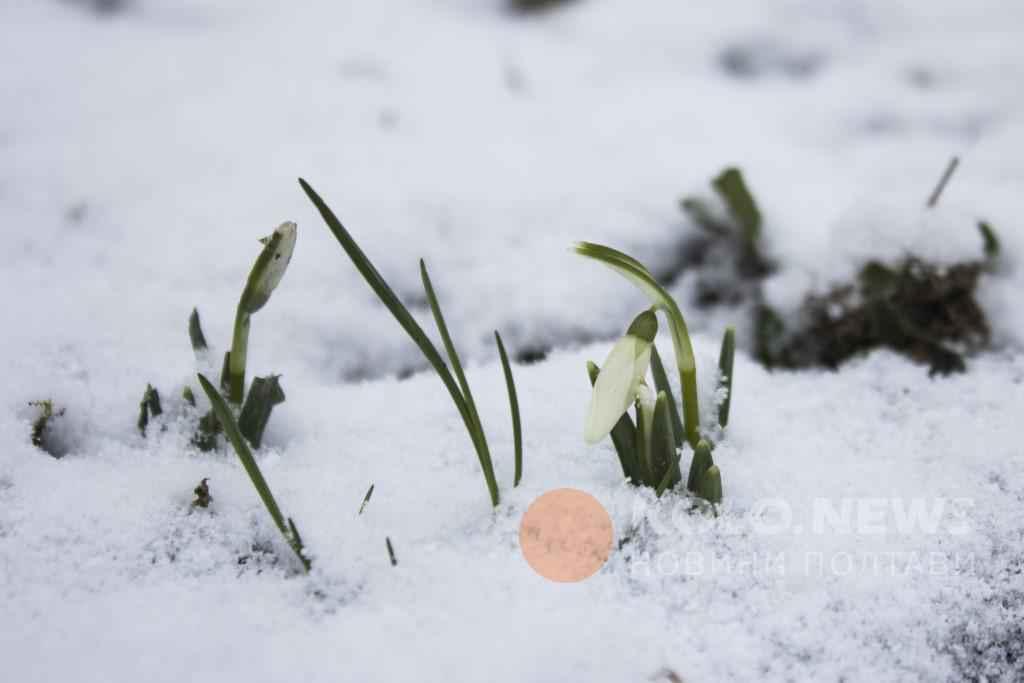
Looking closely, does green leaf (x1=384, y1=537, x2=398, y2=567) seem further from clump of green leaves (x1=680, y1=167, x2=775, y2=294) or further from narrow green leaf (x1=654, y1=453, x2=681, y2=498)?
clump of green leaves (x1=680, y1=167, x2=775, y2=294)

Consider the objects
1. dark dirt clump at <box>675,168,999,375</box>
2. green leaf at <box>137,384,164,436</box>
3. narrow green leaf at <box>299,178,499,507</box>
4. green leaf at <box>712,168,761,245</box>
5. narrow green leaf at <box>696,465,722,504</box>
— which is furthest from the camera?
green leaf at <box>712,168,761,245</box>

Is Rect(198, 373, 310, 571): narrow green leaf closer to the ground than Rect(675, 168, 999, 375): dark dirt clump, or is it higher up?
closer to the ground

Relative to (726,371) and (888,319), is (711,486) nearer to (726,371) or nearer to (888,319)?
(726,371)

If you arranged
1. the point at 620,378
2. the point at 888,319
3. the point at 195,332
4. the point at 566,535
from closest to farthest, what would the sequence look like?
the point at 620,378
the point at 566,535
the point at 195,332
the point at 888,319

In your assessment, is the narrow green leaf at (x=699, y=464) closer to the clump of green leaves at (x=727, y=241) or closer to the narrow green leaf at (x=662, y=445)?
the narrow green leaf at (x=662, y=445)

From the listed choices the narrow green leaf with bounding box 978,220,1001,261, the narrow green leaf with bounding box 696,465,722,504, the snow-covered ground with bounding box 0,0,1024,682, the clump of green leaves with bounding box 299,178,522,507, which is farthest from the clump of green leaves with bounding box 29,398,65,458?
the narrow green leaf with bounding box 978,220,1001,261

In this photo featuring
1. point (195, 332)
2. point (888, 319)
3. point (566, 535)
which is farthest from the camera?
point (888, 319)

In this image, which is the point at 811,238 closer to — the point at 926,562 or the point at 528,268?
the point at 528,268

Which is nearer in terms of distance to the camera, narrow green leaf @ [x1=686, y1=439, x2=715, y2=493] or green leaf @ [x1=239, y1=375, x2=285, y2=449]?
narrow green leaf @ [x1=686, y1=439, x2=715, y2=493]

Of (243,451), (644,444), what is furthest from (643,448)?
(243,451)
